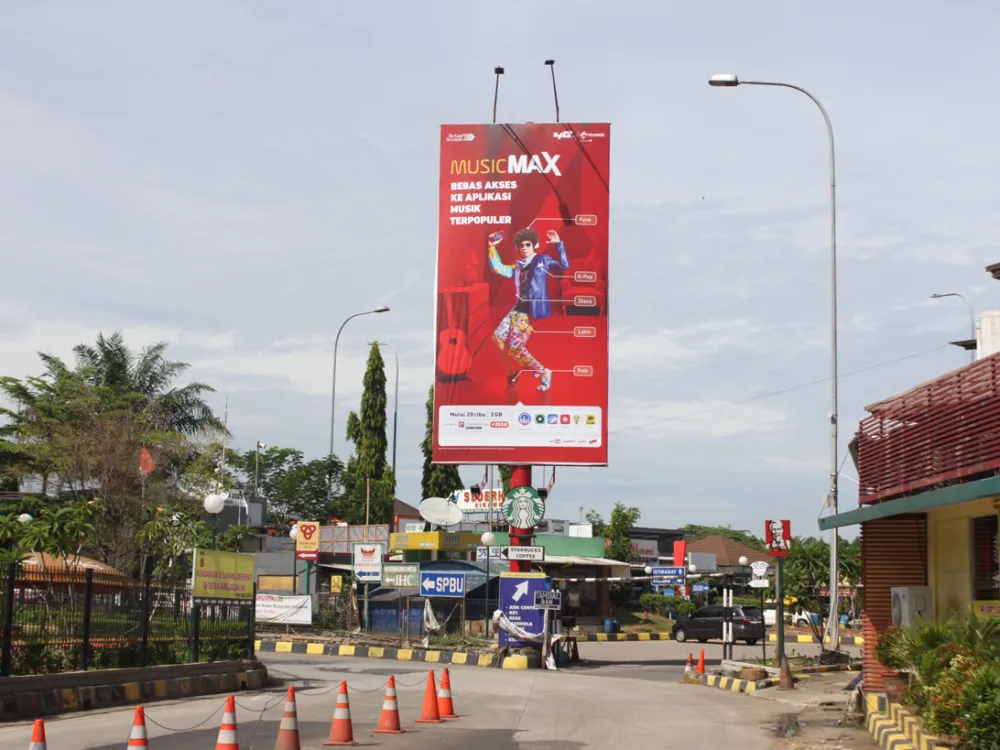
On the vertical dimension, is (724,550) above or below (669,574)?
above

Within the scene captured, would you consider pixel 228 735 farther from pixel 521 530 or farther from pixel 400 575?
pixel 400 575

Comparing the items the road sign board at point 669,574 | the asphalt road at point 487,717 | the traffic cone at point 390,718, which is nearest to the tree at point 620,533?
the road sign board at point 669,574

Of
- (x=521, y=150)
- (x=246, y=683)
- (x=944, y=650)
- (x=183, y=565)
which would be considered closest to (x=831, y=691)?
(x=944, y=650)

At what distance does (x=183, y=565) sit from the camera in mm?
39281

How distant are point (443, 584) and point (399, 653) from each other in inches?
100

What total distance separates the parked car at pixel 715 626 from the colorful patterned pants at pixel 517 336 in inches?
623

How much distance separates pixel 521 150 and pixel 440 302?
5.30 meters

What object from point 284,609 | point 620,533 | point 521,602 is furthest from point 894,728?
point 620,533

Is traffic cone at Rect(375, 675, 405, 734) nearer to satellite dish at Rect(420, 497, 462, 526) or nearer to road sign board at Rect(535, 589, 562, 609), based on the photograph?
road sign board at Rect(535, 589, 562, 609)

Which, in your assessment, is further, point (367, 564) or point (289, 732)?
point (367, 564)

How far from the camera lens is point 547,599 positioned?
1261 inches

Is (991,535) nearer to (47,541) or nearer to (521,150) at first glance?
(47,541)

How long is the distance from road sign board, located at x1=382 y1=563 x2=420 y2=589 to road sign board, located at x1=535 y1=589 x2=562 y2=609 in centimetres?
731

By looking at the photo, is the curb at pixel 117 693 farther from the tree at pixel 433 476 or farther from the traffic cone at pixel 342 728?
the tree at pixel 433 476
